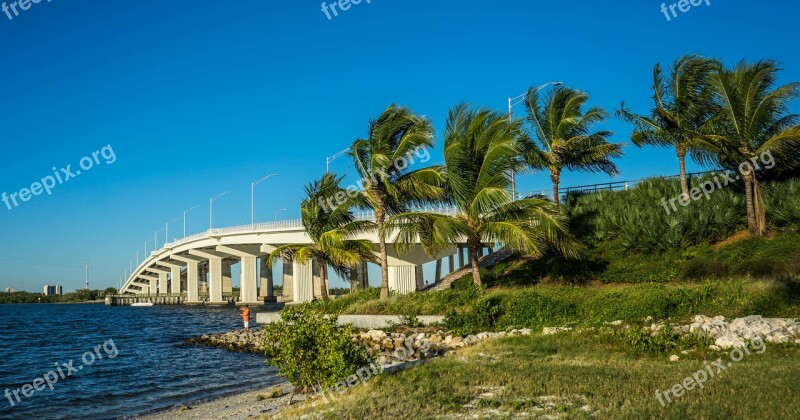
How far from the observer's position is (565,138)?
1278 inches

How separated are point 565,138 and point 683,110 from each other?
6121mm

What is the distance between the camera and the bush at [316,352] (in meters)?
11.6

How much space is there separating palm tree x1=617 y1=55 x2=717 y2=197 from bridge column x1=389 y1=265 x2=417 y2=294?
17.8 m

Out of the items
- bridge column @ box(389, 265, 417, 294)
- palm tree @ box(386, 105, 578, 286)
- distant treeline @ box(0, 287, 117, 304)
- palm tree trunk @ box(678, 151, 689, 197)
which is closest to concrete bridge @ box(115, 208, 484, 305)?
bridge column @ box(389, 265, 417, 294)

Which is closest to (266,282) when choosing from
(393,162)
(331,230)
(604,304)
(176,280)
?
(176,280)

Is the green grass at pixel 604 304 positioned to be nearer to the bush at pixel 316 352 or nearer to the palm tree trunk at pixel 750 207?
the palm tree trunk at pixel 750 207

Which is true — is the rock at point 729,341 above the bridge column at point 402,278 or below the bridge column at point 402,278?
below

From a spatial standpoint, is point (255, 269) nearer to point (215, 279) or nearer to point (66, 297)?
point (215, 279)

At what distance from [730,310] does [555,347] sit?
5.80m

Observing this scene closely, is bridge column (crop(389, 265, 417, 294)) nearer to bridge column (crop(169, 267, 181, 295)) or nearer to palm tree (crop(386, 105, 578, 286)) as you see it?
palm tree (crop(386, 105, 578, 286))

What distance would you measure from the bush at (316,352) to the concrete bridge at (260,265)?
56.9 ft

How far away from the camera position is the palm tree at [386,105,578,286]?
22844 mm

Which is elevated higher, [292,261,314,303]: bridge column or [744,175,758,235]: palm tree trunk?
[744,175,758,235]: palm tree trunk

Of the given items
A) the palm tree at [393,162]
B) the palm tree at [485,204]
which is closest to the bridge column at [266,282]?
the palm tree at [393,162]
